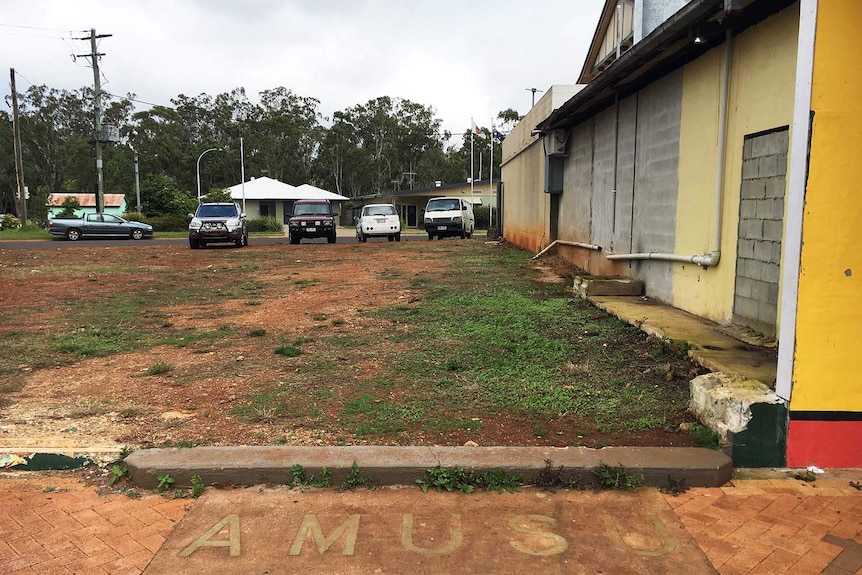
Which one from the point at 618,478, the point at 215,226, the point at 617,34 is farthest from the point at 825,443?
the point at 215,226

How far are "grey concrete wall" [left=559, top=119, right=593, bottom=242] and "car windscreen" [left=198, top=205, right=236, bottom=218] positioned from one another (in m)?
13.9

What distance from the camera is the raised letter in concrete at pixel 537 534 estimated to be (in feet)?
10.0

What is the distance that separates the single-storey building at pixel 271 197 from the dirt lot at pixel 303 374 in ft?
143

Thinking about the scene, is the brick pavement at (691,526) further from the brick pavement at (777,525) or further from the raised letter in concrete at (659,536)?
the raised letter in concrete at (659,536)

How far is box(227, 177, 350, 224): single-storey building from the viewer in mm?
53750

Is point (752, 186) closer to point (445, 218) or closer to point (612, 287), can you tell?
point (612, 287)

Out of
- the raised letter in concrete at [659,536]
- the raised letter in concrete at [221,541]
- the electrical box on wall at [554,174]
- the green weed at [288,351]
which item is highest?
the electrical box on wall at [554,174]

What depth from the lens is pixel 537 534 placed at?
3215 mm

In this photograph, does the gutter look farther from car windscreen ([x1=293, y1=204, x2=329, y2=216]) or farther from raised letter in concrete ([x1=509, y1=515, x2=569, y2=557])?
car windscreen ([x1=293, y1=204, x2=329, y2=216])

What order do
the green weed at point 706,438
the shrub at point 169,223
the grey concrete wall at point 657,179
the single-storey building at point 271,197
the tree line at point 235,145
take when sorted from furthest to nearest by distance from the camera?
the tree line at point 235,145, the single-storey building at point 271,197, the shrub at point 169,223, the grey concrete wall at point 657,179, the green weed at point 706,438

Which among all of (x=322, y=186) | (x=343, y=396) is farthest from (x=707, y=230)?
(x=322, y=186)

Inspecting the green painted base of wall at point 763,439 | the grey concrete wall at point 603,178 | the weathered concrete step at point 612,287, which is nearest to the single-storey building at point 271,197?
the grey concrete wall at point 603,178

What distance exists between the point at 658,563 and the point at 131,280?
12.8 metres

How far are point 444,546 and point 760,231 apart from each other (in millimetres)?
4308
